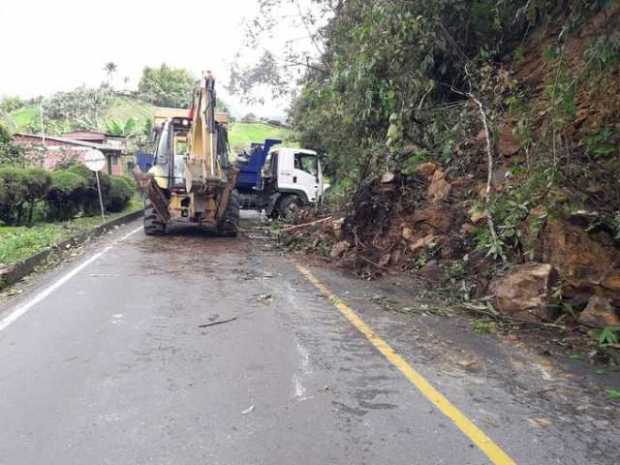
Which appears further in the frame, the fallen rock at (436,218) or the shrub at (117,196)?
the shrub at (117,196)

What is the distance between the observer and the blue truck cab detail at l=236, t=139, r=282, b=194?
19.1 metres

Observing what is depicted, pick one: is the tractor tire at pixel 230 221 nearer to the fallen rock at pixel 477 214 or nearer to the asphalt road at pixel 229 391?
the asphalt road at pixel 229 391

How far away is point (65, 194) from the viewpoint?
57.3ft

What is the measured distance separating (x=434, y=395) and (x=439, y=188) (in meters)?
6.07

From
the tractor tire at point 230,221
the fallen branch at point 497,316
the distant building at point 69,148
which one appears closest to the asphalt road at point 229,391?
the fallen branch at point 497,316

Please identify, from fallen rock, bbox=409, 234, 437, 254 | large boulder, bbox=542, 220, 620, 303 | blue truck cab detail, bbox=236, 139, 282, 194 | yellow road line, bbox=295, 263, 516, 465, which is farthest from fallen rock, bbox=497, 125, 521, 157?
blue truck cab detail, bbox=236, 139, 282, 194

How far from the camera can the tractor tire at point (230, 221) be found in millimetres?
14805

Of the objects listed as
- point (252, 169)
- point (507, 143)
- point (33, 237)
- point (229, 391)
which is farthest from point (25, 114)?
point (229, 391)

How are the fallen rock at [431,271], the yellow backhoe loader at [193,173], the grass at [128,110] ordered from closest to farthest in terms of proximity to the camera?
the fallen rock at [431,271], the yellow backhoe loader at [193,173], the grass at [128,110]

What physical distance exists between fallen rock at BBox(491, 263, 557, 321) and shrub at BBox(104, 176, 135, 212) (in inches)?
658

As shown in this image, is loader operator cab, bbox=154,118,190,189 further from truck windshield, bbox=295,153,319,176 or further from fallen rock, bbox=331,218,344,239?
truck windshield, bbox=295,153,319,176

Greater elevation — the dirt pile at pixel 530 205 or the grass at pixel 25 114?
the grass at pixel 25 114

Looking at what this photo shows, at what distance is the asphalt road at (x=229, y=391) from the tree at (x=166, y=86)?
202 ft

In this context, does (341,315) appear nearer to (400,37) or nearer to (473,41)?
(400,37)
